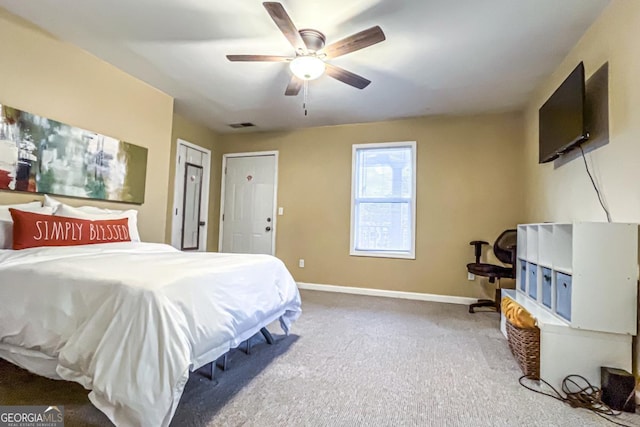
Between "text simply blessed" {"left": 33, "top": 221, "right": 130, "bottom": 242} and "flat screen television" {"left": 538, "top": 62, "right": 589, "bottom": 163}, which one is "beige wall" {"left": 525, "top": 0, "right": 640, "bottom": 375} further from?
"text simply blessed" {"left": 33, "top": 221, "right": 130, "bottom": 242}

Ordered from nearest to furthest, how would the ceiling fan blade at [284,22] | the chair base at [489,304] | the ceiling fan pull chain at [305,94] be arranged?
1. the ceiling fan blade at [284,22]
2. the ceiling fan pull chain at [305,94]
3. the chair base at [489,304]

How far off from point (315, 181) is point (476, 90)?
8.02 feet

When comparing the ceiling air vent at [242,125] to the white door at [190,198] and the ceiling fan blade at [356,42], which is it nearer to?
the white door at [190,198]

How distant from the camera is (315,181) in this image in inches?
195

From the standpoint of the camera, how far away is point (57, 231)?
233cm

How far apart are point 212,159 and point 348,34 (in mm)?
3543

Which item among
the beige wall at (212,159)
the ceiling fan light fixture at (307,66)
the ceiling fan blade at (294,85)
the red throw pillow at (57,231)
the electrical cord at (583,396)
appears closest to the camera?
the electrical cord at (583,396)

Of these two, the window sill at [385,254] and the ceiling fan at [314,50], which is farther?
the window sill at [385,254]

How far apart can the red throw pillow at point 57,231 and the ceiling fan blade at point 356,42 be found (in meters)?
2.23

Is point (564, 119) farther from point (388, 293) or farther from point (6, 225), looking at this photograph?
point (6, 225)

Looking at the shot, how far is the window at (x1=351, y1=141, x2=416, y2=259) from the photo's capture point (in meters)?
4.47

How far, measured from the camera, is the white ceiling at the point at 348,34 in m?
2.24

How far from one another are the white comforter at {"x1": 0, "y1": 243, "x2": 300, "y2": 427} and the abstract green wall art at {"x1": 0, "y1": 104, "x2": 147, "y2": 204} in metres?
0.89

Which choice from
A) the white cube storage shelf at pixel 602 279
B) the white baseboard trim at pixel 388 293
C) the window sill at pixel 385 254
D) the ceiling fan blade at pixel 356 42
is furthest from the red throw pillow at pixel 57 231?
the white cube storage shelf at pixel 602 279
